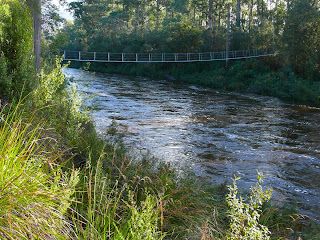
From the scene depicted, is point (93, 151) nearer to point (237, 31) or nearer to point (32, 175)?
point (32, 175)

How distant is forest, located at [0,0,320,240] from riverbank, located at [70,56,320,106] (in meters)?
0.08

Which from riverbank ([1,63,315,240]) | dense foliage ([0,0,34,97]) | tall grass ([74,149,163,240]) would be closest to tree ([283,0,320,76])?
riverbank ([1,63,315,240])

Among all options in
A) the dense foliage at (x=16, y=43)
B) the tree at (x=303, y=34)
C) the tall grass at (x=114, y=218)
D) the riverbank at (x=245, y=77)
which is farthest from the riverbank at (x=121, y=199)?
the tree at (x=303, y=34)

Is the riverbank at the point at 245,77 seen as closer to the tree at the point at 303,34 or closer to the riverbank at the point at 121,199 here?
the tree at the point at 303,34

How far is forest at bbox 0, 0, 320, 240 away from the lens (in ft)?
7.43

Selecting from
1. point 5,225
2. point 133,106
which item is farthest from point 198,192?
point 133,106

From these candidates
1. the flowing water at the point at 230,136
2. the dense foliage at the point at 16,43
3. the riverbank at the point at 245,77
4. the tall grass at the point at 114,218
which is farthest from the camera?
the riverbank at the point at 245,77

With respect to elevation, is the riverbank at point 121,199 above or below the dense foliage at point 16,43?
below

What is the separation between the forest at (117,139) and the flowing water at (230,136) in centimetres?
64

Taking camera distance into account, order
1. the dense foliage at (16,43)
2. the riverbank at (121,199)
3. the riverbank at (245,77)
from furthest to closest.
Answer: the riverbank at (245,77)
the dense foliage at (16,43)
the riverbank at (121,199)

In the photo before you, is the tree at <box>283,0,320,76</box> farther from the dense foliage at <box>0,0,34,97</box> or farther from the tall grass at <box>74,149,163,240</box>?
the tall grass at <box>74,149,163,240</box>

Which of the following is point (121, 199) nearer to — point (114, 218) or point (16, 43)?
point (114, 218)

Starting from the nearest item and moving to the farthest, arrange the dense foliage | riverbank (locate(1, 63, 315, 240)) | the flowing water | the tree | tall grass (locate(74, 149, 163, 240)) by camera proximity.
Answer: tall grass (locate(74, 149, 163, 240)), riverbank (locate(1, 63, 315, 240)), the dense foliage, the flowing water, the tree

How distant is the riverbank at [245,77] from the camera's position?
1728cm
